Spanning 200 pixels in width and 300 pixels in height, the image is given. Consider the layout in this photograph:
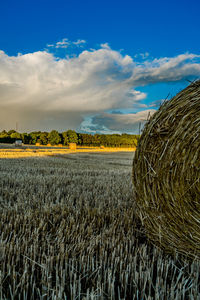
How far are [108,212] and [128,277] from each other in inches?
59.4

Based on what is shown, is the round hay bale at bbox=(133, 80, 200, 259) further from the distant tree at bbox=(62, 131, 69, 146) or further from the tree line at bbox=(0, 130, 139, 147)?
the distant tree at bbox=(62, 131, 69, 146)

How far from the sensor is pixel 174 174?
6.85ft

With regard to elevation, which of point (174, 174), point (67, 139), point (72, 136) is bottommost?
point (174, 174)

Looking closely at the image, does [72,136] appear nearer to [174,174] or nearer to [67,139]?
[67,139]

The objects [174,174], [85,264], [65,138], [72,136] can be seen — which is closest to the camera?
[85,264]

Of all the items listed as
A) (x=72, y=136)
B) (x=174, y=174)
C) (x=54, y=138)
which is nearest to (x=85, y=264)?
(x=174, y=174)

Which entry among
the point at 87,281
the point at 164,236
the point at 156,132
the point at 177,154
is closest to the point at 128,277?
the point at 87,281

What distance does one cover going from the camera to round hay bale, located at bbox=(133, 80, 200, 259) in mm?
1992

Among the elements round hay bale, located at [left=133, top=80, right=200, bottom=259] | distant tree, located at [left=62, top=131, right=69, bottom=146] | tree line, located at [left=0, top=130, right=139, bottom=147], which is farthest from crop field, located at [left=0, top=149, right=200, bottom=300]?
distant tree, located at [left=62, top=131, right=69, bottom=146]

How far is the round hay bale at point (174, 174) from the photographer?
6.54 feet

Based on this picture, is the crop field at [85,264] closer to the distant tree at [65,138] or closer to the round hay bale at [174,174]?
the round hay bale at [174,174]

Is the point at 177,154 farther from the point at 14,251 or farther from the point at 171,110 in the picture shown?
the point at 14,251

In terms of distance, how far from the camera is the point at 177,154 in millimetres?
2070

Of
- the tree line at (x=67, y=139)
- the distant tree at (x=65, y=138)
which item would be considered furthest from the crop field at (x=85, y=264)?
the distant tree at (x=65, y=138)
